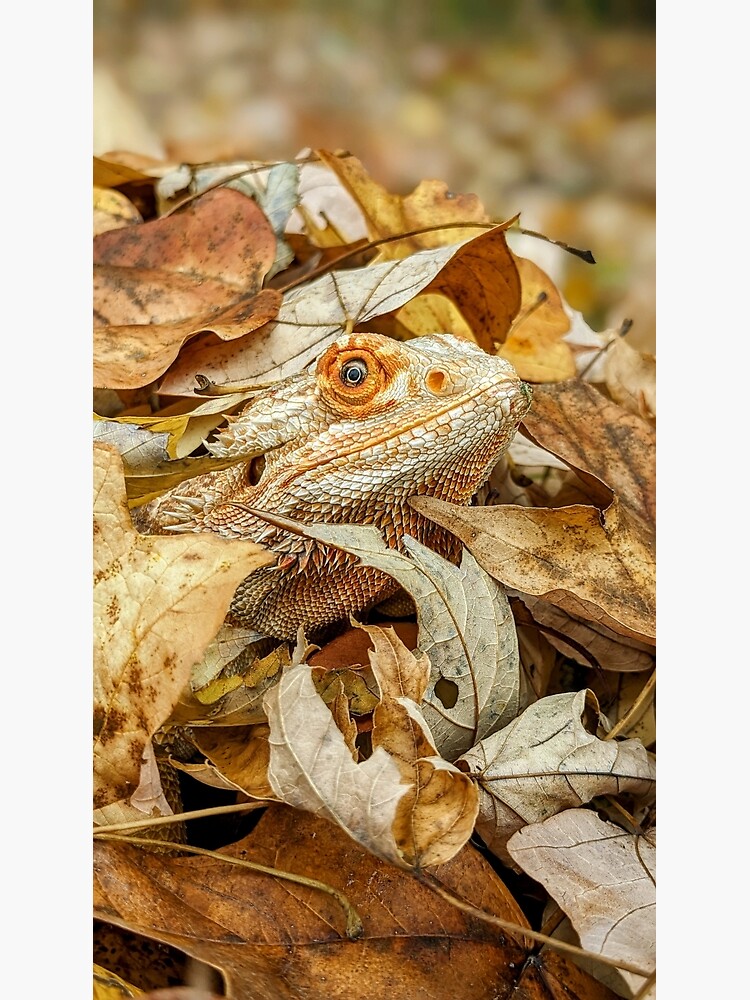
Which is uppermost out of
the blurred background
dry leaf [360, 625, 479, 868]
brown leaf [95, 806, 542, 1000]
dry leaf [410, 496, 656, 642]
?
the blurred background

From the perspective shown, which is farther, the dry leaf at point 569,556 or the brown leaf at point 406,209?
the brown leaf at point 406,209

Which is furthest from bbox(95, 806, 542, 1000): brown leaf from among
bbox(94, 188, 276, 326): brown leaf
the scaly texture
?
bbox(94, 188, 276, 326): brown leaf

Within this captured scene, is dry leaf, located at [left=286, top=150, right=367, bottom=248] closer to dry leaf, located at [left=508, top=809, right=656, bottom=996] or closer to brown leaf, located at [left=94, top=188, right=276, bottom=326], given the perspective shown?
brown leaf, located at [left=94, top=188, right=276, bottom=326]

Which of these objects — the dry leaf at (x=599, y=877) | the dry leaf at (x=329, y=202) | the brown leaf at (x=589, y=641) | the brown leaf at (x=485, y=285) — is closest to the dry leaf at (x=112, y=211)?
the dry leaf at (x=329, y=202)

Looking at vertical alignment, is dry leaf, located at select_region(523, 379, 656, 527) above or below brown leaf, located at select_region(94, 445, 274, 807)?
above

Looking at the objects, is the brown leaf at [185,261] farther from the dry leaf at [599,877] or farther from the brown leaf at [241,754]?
the dry leaf at [599,877]

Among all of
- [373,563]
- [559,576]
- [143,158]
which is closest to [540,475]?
[559,576]
